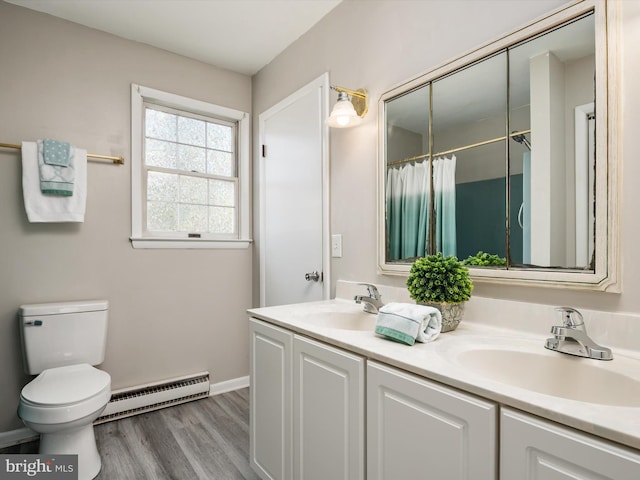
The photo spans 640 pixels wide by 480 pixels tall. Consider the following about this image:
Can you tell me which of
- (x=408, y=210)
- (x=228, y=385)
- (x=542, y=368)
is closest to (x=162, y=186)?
(x=228, y=385)

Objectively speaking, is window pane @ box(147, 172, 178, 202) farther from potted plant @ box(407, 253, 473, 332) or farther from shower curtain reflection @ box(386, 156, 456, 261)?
potted plant @ box(407, 253, 473, 332)

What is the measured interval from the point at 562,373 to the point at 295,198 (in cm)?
178

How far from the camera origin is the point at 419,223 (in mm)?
1623

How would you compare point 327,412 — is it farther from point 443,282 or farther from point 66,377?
point 66,377

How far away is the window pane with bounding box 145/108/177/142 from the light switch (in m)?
1.49

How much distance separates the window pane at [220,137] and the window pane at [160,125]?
27 centimetres

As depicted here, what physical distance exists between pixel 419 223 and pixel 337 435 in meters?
0.93

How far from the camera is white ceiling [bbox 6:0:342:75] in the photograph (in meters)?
2.07

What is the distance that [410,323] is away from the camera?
1.12 m

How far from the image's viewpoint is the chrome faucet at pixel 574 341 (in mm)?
954

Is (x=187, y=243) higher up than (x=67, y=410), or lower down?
higher up

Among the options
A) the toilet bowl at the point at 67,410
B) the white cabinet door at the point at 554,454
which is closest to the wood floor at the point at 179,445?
the toilet bowl at the point at 67,410

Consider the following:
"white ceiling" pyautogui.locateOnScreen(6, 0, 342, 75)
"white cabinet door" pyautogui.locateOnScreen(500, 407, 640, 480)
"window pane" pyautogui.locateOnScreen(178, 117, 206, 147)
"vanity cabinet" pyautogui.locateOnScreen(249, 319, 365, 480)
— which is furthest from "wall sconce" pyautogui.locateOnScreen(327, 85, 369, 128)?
"white cabinet door" pyautogui.locateOnScreen(500, 407, 640, 480)

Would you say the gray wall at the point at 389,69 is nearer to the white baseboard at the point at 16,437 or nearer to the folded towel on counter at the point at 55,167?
the folded towel on counter at the point at 55,167
